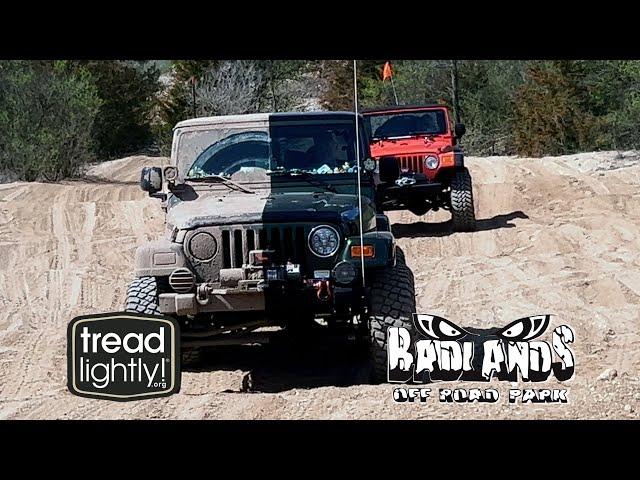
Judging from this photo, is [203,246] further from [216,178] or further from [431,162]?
[431,162]

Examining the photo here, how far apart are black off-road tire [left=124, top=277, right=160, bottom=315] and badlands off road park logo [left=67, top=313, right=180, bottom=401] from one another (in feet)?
0.21

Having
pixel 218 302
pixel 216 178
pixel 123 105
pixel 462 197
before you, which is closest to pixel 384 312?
pixel 218 302

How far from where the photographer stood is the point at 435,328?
6.55 m

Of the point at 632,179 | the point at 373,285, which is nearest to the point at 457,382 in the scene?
the point at 373,285

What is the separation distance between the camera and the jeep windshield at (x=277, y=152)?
7.57 meters

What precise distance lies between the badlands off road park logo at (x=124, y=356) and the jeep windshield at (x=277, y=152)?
4.74 feet

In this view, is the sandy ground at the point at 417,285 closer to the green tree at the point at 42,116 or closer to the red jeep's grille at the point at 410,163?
the green tree at the point at 42,116

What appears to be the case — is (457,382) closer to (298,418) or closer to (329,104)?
(298,418)

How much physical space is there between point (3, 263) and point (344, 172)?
18.7ft

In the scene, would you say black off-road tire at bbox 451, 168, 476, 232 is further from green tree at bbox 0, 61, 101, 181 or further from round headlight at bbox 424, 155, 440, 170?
green tree at bbox 0, 61, 101, 181

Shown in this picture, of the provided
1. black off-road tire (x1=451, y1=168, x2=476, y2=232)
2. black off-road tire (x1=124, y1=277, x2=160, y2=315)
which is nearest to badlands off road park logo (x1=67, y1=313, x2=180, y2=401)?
black off-road tire (x1=124, y1=277, x2=160, y2=315)

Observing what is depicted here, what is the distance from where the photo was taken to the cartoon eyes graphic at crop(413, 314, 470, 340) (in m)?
6.46
